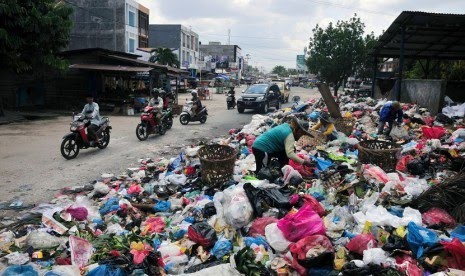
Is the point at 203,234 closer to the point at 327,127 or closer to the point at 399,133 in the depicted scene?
the point at 327,127

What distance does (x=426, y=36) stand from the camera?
49.4 ft

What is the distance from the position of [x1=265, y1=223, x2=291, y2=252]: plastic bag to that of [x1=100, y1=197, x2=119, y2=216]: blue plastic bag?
240cm

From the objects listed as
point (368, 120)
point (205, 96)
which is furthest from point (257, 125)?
point (205, 96)

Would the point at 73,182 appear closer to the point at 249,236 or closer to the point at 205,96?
the point at 249,236

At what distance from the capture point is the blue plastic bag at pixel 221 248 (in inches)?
154

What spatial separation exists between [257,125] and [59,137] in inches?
241

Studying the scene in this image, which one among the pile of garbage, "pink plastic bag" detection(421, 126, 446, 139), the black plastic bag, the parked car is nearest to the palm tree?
the parked car

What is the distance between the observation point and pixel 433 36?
49.2ft

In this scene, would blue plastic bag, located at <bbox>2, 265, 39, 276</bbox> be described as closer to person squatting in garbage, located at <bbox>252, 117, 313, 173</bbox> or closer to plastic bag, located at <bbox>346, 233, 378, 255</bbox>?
plastic bag, located at <bbox>346, 233, 378, 255</bbox>

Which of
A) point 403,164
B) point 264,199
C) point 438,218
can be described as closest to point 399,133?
point 403,164

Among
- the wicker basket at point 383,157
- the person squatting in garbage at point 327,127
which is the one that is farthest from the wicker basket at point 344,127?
the wicker basket at point 383,157

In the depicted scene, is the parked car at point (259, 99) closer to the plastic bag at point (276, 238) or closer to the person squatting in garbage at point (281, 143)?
the person squatting in garbage at point (281, 143)

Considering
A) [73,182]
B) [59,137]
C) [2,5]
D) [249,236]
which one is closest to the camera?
[249,236]

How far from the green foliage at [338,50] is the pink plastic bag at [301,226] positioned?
2476 cm
